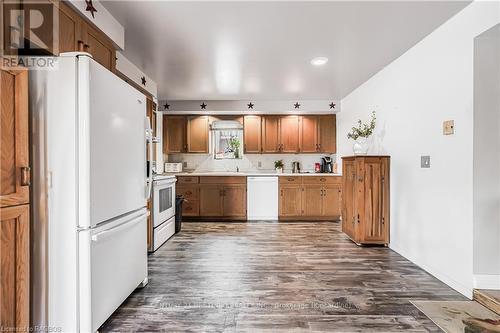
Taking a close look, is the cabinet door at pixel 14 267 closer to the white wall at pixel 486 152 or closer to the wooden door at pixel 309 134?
the white wall at pixel 486 152

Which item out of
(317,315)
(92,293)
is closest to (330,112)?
(317,315)

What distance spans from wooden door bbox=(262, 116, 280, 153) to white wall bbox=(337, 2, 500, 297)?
2411mm

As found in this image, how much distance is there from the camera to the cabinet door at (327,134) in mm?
5984

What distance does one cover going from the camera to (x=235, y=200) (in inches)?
223

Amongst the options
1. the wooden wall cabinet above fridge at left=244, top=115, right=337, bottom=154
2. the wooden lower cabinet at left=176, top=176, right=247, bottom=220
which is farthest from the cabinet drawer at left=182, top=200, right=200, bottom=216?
the wooden wall cabinet above fridge at left=244, top=115, right=337, bottom=154

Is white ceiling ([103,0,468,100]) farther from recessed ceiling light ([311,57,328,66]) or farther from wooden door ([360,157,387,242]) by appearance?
wooden door ([360,157,387,242])

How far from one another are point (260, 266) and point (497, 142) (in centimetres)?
234

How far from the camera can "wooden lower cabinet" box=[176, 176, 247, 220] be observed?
563 cm

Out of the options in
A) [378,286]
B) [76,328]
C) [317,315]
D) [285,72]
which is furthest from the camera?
[285,72]

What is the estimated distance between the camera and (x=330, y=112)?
19.2ft

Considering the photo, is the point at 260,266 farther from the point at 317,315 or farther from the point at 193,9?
the point at 193,9

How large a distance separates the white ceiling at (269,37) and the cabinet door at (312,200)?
2.01m

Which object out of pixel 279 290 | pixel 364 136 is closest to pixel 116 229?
pixel 279 290

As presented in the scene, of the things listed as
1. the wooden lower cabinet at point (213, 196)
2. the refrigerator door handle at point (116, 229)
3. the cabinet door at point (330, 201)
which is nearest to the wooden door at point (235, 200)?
the wooden lower cabinet at point (213, 196)
